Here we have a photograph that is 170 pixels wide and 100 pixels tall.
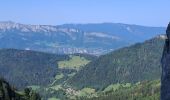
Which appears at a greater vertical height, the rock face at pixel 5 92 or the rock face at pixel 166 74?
the rock face at pixel 166 74

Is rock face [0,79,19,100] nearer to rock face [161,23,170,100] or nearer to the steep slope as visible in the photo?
the steep slope

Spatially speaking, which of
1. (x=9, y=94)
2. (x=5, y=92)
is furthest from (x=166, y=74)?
(x=9, y=94)

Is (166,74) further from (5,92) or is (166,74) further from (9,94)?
(9,94)

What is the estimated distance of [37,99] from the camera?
160 meters

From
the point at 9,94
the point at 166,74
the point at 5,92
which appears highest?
the point at 166,74

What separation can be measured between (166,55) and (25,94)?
125m

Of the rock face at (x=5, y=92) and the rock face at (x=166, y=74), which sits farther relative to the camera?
the rock face at (x=5, y=92)

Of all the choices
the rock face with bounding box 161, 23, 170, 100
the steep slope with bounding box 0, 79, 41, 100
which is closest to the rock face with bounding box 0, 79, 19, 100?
the steep slope with bounding box 0, 79, 41, 100

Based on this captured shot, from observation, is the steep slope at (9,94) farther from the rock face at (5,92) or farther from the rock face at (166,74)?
the rock face at (166,74)

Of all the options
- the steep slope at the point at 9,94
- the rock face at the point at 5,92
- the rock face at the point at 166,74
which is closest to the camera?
the rock face at the point at 166,74

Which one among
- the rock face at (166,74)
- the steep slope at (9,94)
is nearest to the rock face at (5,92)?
the steep slope at (9,94)

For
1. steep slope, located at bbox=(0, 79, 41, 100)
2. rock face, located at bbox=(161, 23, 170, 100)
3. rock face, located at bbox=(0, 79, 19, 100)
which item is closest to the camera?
rock face, located at bbox=(161, 23, 170, 100)

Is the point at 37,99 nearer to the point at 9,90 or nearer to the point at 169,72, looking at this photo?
the point at 9,90

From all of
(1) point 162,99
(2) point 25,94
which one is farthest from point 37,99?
(1) point 162,99
